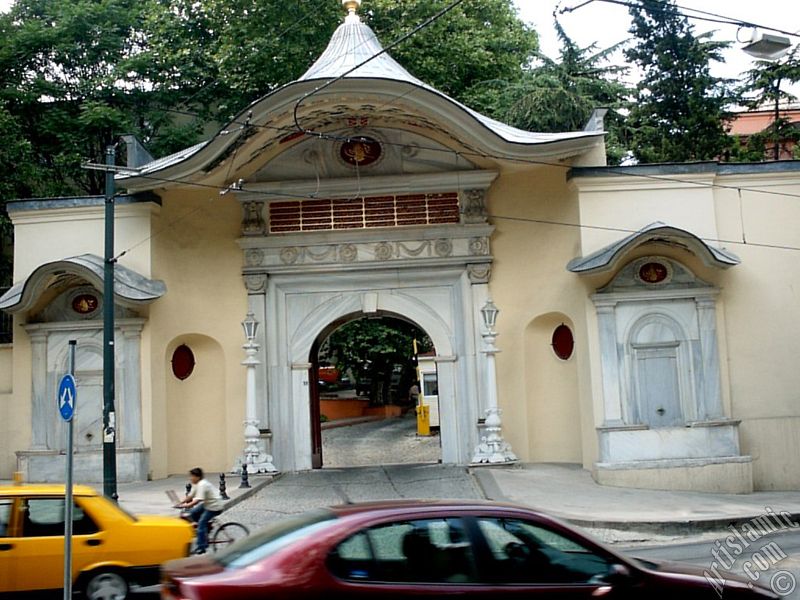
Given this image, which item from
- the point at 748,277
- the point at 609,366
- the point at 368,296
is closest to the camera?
the point at 609,366

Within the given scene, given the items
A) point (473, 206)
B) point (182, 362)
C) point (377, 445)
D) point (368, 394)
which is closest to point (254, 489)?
point (182, 362)

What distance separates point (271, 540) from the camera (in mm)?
6090

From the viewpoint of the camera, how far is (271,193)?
1969cm

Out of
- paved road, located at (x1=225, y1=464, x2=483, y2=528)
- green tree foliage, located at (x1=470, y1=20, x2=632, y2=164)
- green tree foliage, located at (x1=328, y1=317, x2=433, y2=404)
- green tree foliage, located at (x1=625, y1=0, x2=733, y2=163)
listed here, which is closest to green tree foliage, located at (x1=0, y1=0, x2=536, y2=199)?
green tree foliage, located at (x1=470, y1=20, x2=632, y2=164)

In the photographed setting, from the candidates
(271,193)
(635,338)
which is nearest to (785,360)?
(635,338)

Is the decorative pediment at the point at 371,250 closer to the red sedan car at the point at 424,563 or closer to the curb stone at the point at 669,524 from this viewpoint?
the curb stone at the point at 669,524

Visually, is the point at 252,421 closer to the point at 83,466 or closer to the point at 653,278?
the point at 83,466

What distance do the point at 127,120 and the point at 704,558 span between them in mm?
22824

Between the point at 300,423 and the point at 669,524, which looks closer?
the point at 669,524

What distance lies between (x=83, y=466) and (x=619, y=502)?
9.89m

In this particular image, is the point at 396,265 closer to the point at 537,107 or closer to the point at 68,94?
the point at 537,107

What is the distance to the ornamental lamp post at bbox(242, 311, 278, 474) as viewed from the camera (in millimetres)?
19078

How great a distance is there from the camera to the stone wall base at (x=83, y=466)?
18594mm

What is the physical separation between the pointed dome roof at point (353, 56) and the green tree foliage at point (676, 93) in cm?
1105
